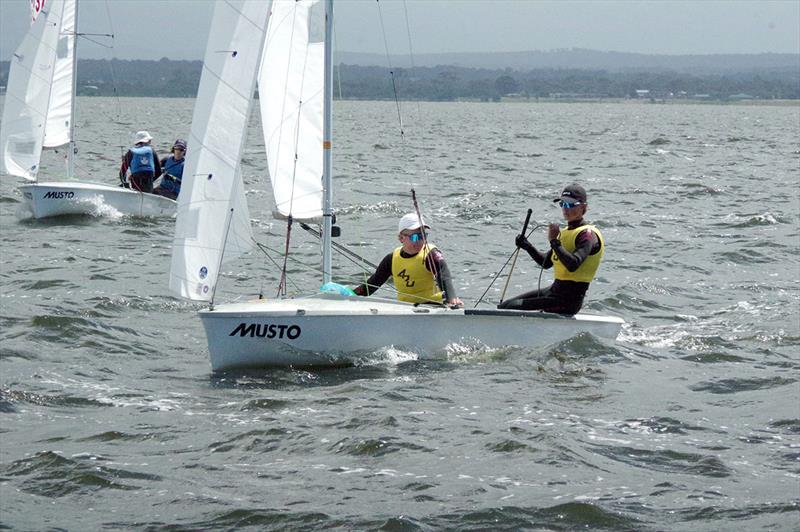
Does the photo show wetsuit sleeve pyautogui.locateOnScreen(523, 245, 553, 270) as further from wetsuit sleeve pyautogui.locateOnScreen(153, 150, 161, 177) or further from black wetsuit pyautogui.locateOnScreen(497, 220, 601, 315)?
wetsuit sleeve pyautogui.locateOnScreen(153, 150, 161, 177)

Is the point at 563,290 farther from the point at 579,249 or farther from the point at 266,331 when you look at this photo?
the point at 266,331

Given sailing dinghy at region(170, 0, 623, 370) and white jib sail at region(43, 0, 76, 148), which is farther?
white jib sail at region(43, 0, 76, 148)

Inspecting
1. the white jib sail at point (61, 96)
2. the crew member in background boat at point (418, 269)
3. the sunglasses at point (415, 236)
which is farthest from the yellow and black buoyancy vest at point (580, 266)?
the white jib sail at point (61, 96)

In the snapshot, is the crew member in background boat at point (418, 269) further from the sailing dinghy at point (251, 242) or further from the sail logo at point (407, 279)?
the sailing dinghy at point (251, 242)

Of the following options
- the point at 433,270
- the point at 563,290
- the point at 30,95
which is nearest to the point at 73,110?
the point at 30,95

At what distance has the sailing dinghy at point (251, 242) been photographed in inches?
378

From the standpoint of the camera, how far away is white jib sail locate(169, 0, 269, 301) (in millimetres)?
9602

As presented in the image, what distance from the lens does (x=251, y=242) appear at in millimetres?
10023

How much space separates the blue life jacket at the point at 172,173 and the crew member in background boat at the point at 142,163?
0.68 feet

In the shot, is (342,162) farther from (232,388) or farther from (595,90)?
(595,90)

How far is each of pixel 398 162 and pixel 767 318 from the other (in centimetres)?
2405

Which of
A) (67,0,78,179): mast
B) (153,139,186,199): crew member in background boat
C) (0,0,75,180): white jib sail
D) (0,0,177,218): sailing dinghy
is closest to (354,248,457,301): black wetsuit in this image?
(153,139,186,199): crew member in background boat

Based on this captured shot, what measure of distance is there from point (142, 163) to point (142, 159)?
0.08m

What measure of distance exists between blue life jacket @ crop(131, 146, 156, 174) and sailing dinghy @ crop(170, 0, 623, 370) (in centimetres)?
960
